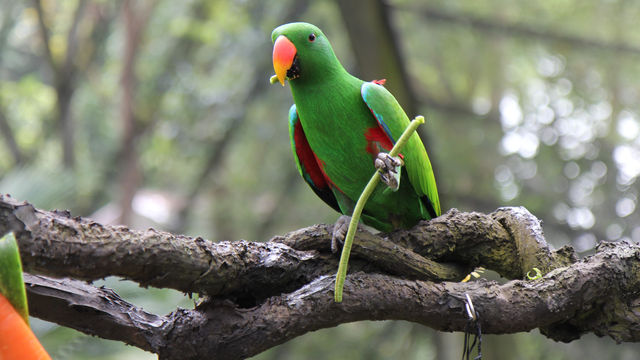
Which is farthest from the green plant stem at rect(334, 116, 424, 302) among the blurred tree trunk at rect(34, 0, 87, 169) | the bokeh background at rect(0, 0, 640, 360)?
the blurred tree trunk at rect(34, 0, 87, 169)

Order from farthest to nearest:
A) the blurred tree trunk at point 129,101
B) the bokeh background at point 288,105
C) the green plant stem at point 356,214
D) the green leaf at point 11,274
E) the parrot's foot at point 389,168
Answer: the blurred tree trunk at point 129,101, the bokeh background at point 288,105, the parrot's foot at point 389,168, the green plant stem at point 356,214, the green leaf at point 11,274

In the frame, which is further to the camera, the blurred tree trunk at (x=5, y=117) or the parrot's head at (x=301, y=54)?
the blurred tree trunk at (x=5, y=117)

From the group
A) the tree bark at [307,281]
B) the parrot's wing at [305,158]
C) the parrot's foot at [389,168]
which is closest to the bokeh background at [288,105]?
the parrot's wing at [305,158]

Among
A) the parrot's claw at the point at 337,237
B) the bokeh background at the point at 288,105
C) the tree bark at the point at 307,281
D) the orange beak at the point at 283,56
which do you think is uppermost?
the bokeh background at the point at 288,105

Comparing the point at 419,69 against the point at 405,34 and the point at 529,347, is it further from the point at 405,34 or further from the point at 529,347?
the point at 529,347

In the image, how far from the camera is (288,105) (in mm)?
6059

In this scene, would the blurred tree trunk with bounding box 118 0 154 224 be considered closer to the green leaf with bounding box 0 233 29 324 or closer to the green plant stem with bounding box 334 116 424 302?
the green plant stem with bounding box 334 116 424 302

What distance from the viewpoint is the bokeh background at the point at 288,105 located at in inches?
174

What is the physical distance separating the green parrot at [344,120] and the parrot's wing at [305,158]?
9 cm

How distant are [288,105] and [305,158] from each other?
375 centimetres

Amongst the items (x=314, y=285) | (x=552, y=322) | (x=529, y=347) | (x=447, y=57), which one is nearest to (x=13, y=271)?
(x=314, y=285)

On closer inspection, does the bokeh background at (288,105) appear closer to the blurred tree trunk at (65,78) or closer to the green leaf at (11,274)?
the blurred tree trunk at (65,78)

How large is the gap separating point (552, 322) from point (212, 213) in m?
5.23

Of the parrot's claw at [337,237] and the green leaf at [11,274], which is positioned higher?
the parrot's claw at [337,237]
